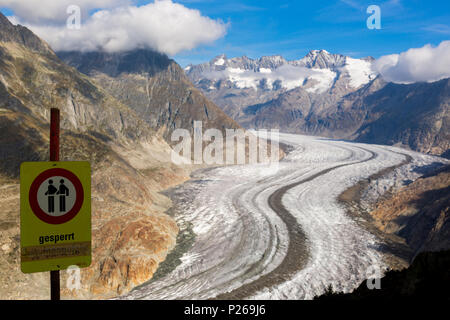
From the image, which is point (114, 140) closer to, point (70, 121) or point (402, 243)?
point (70, 121)

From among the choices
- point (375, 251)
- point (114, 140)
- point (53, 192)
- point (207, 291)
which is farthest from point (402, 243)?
point (114, 140)

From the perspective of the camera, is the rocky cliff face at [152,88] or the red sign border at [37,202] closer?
the red sign border at [37,202]

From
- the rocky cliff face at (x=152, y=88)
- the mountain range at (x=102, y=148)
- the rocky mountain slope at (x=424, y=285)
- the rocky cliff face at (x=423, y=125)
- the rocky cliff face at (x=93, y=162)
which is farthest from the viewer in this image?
the rocky cliff face at (x=423, y=125)

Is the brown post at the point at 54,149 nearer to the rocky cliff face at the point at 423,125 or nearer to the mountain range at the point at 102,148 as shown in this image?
the mountain range at the point at 102,148

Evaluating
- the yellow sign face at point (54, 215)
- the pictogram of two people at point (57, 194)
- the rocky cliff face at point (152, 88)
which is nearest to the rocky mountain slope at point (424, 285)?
the yellow sign face at point (54, 215)

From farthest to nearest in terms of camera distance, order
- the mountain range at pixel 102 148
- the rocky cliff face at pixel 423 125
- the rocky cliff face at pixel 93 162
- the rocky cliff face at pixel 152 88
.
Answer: the rocky cliff face at pixel 423 125
the rocky cliff face at pixel 152 88
the mountain range at pixel 102 148
the rocky cliff face at pixel 93 162

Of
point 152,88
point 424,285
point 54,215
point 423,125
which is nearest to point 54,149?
point 54,215

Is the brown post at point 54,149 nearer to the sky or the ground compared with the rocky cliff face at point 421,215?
nearer to the sky

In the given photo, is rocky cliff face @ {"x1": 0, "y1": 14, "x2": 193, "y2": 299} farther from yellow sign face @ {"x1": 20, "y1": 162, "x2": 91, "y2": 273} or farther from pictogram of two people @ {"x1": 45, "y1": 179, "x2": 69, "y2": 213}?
pictogram of two people @ {"x1": 45, "y1": 179, "x2": 69, "y2": 213}

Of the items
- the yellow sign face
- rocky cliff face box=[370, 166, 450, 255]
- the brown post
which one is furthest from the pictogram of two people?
rocky cliff face box=[370, 166, 450, 255]

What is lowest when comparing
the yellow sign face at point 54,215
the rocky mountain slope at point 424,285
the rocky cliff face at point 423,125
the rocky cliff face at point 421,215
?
the rocky cliff face at point 421,215
